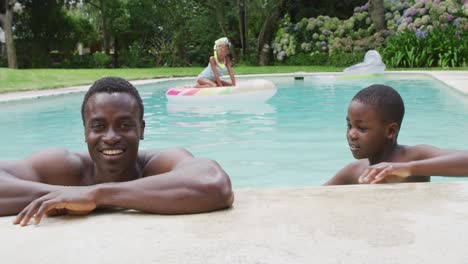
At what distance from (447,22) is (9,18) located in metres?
18.0

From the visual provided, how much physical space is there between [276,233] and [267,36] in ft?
83.3

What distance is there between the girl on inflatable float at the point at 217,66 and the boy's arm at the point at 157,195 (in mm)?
→ 10586

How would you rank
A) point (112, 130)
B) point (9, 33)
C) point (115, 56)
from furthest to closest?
1. point (115, 56)
2. point (9, 33)
3. point (112, 130)

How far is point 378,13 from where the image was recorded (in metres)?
24.7

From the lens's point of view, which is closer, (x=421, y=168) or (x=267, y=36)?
(x=421, y=168)

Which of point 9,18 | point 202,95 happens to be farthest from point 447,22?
point 9,18

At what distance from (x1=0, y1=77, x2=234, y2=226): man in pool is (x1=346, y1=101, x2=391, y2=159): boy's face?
1.21m

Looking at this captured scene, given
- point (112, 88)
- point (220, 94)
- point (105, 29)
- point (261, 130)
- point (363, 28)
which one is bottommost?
point (261, 130)

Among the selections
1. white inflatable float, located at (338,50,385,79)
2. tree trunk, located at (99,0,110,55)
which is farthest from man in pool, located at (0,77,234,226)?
tree trunk, located at (99,0,110,55)

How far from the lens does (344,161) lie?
21.4 ft

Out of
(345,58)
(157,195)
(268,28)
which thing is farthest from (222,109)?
Answer: (268,28)

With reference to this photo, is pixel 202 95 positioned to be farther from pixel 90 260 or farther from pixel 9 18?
pixel 9 18

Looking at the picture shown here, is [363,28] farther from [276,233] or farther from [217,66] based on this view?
[276,233]

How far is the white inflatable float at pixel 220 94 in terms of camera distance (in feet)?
40.9
